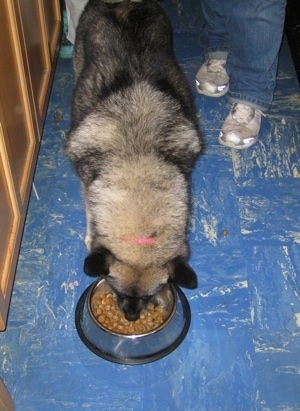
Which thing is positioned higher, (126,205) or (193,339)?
(126,205)

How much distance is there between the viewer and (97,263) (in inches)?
84.7

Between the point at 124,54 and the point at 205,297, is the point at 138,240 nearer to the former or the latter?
the point at 205,297

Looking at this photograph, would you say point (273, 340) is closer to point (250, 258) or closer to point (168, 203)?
point (250, 258)

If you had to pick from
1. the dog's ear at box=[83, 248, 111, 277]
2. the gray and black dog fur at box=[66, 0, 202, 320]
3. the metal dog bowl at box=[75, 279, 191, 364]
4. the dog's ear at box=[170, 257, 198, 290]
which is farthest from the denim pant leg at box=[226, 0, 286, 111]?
the dog's ear at box=[83, 248, 111, 277]

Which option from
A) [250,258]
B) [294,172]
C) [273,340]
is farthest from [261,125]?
[273,340]

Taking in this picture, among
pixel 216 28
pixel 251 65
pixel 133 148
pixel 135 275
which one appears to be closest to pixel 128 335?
pixel 135 275

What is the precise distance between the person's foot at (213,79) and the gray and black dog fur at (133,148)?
2.51 ft

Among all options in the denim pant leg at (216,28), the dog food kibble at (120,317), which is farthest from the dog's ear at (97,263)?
the denim pant leg at (216,28)

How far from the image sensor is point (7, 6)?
239cm

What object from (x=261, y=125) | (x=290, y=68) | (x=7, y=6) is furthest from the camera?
(x=290, y=68)

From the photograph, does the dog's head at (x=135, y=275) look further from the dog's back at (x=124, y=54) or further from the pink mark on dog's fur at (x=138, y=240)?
the dog's back at (x=124, y=54)

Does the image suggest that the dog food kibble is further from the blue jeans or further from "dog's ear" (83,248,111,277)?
the blue jeans

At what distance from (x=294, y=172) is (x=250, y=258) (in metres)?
0.80

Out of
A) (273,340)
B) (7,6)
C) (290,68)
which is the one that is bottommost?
(273,340)
